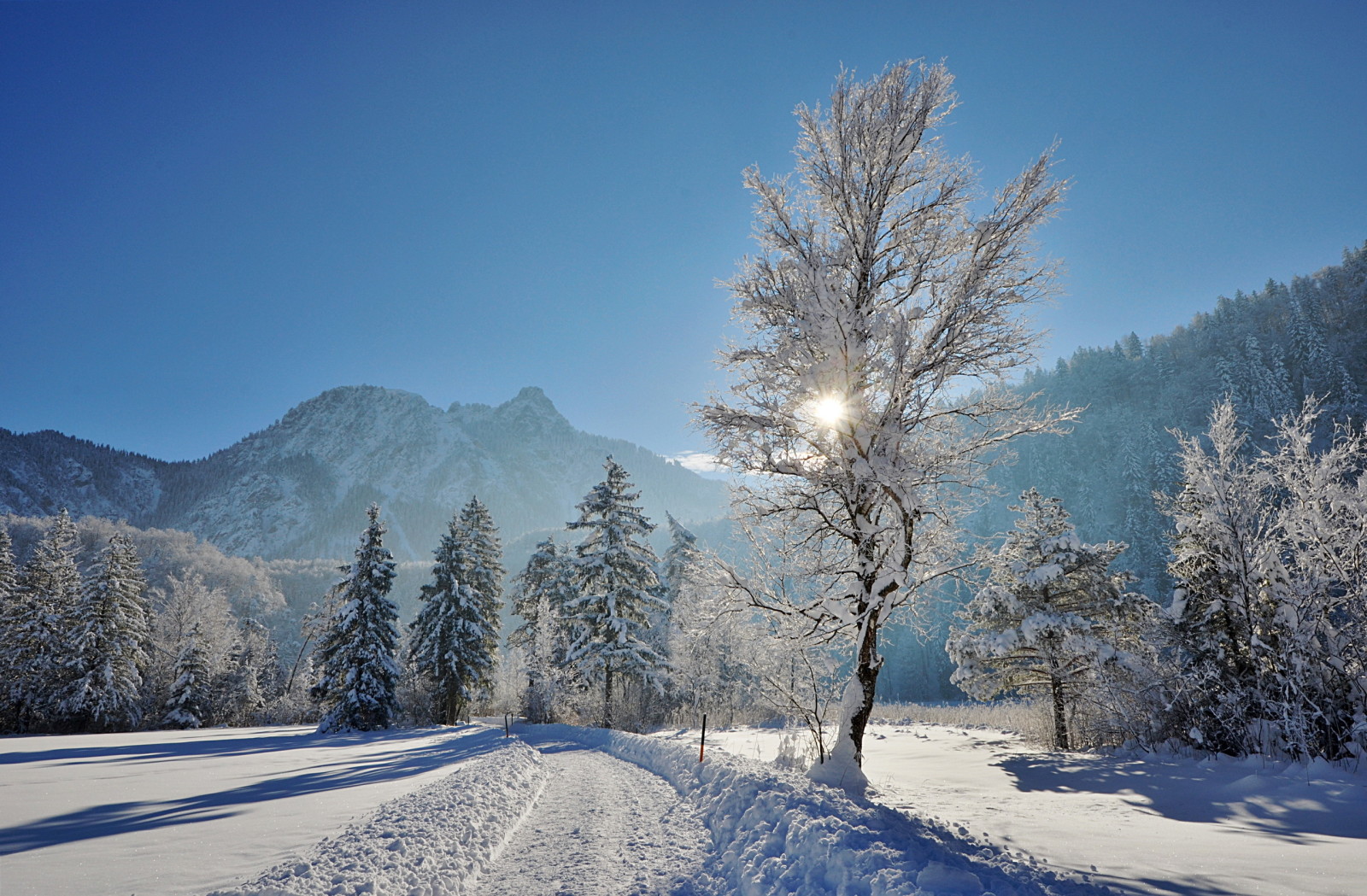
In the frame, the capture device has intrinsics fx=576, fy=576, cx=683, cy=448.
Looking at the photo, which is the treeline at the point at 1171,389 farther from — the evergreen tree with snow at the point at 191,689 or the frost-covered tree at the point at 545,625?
the evergreen tree with snow at the point at 191,689

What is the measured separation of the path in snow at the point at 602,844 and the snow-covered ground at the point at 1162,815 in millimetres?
3192

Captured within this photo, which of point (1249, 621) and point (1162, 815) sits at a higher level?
point (1249, 621)

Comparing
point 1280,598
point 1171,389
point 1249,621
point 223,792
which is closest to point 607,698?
point 223,792

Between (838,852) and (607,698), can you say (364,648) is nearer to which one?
(607,698)

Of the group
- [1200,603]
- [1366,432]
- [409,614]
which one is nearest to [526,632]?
[1200,603]

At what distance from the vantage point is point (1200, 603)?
13938 millimetres

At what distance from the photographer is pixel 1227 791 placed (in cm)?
849

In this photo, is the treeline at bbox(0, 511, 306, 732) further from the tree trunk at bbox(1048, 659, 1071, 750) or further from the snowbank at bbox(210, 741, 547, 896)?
the tree trunk at bbox(1048, 659, 1071, 750)

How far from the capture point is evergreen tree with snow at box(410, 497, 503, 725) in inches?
1236

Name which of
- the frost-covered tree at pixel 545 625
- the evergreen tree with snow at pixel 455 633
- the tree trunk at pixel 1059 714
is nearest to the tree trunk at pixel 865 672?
the tree trunk at pixel 1059 714

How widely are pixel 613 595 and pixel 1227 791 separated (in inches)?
985

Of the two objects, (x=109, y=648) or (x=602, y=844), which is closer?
(x=602, y=844)

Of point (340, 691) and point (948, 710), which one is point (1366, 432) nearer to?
point (948, 710)

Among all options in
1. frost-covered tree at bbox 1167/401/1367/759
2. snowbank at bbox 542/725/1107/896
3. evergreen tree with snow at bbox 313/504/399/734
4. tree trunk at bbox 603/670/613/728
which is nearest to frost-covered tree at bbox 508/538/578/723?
tree trunk at bbox 603/670/613/728
